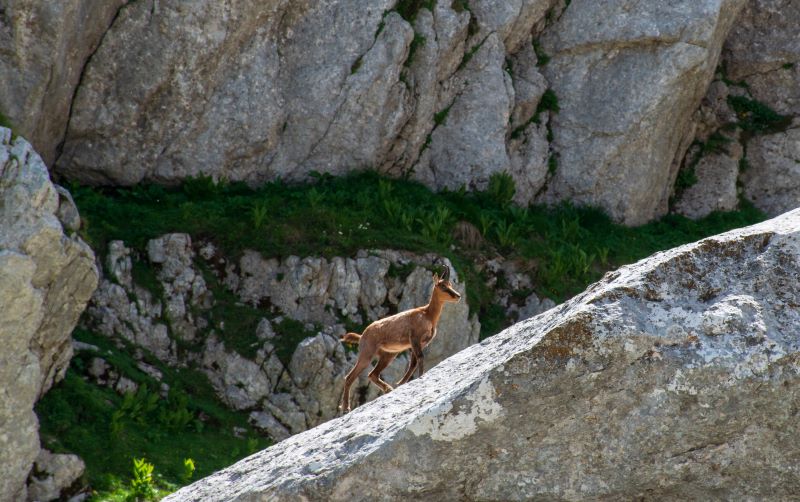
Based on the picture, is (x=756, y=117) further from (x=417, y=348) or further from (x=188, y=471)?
(x=188, y=471)

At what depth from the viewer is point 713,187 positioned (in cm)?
2900

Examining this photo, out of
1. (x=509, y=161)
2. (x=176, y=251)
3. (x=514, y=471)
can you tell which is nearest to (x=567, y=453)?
(x=514, y=471)

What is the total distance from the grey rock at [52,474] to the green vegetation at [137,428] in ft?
0.73

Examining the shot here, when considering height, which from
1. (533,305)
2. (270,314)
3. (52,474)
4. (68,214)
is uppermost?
(68,214)

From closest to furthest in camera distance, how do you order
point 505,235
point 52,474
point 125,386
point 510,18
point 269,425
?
point 52,474, point 125,386, point 269,425, point 505,235, point 510,18

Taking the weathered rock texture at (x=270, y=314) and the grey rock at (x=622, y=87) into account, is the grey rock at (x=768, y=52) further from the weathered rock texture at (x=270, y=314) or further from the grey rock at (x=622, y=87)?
the weathered rock texture at (x=270, y=314)

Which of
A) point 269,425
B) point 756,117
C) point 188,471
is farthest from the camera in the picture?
point 756,117

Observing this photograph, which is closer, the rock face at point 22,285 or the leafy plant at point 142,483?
the rock face at point 22,285

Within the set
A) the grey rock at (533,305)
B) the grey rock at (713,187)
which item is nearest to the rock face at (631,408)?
the grey rock at (533,305)

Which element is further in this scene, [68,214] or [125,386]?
[125,386]

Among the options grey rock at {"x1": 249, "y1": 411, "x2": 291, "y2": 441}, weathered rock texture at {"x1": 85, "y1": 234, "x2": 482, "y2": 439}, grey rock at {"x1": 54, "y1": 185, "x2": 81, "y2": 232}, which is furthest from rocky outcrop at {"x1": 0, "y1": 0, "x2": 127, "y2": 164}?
grey rock at {"x1": 249, "y1": 411, "x2": 291, "y2": 441}

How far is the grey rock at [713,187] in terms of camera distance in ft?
94.6

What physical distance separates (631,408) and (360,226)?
15654 mm

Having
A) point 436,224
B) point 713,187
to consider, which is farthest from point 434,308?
point 713,187
